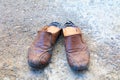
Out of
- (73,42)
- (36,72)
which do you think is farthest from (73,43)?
(36,72)

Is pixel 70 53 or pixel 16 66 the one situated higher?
pixel 70 53

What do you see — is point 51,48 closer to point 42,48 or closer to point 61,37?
point 42,48

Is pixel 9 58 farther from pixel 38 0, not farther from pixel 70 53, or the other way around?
pixel 38 0

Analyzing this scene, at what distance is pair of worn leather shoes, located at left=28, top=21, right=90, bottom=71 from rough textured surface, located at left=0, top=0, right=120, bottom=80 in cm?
6

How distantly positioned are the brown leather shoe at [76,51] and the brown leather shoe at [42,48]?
96 millimetres

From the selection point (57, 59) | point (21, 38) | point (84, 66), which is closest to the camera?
point (84, 66)

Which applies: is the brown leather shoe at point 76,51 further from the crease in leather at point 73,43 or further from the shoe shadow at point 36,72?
the shoe shadow at point 36,72

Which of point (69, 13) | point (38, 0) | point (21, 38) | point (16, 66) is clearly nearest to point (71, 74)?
point (16, 66)

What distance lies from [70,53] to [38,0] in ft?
2.42

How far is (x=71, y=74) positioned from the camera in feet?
4.87

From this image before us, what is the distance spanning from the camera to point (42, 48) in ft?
5.00

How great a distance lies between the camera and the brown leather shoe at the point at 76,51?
57.2 inches

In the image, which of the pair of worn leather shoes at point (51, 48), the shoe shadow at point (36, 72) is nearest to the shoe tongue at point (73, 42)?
the pair of worn leather shoes at point (51, 48)

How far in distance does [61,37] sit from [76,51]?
241 mm
